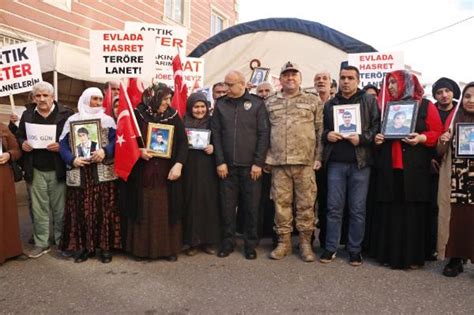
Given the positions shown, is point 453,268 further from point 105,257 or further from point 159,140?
point 105,257

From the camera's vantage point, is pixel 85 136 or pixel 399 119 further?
pixel 85 136

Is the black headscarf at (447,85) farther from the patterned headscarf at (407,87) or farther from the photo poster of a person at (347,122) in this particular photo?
the photo poster of a person at (347,122)

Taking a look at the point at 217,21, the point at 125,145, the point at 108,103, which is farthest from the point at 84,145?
the point at 217,21

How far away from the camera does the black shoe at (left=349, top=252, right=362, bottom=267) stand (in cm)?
461

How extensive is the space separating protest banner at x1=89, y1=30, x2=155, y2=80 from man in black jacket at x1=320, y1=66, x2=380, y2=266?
2.09 meters

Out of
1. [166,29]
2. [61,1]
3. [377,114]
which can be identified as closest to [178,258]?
[377,114]

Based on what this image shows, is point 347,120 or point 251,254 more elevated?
point 347,120

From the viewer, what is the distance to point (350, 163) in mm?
4629

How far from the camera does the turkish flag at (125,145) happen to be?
4520 mm

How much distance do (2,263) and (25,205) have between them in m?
4.00

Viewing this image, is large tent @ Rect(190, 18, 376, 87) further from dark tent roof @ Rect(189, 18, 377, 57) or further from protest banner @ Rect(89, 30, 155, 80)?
protest banner @ Rect(89, 30, 155, 80)

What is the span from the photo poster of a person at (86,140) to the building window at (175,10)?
10.9 metres

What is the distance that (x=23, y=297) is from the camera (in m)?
3.74

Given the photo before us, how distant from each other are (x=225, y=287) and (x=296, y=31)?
7.50 meters
